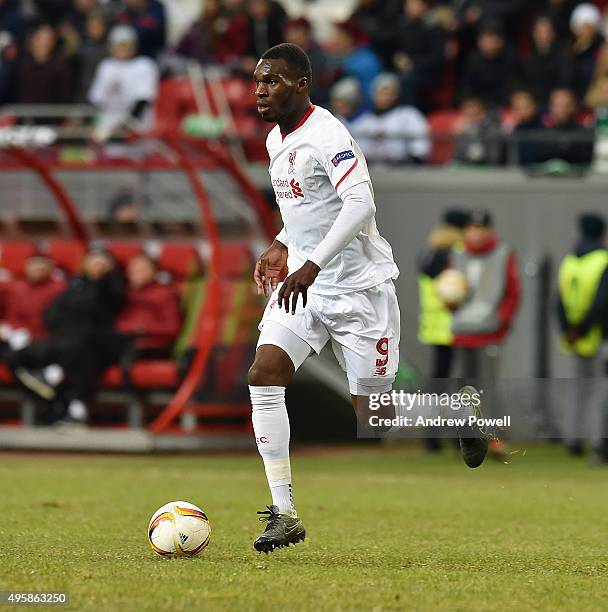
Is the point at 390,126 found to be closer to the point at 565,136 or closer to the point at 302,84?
the point at 565,136

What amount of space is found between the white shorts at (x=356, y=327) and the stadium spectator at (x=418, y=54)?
1043 centimetres

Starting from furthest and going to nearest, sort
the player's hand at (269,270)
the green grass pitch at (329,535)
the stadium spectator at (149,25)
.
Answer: the stadium spectator at (149,25), the player's hand at (269,270), the green grass pitch at (329,535)

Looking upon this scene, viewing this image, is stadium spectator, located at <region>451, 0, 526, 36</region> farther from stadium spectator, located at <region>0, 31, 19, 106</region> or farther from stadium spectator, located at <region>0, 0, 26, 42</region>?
stadium spectator, located at <region>0, 0, 26, 42</region>

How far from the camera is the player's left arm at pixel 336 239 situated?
6.81 metres

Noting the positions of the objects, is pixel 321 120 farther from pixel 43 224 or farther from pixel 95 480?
pixel 43 224

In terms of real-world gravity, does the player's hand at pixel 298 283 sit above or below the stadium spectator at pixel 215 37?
below

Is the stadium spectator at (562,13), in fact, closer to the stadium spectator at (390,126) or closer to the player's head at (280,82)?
the stadium spectator at (390,126)

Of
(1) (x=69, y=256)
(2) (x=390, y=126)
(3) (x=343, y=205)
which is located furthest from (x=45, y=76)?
(3) (x=343, y=205)

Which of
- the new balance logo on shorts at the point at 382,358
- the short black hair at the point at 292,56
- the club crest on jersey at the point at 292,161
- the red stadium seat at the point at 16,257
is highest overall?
the short black hair at the point at 292,56

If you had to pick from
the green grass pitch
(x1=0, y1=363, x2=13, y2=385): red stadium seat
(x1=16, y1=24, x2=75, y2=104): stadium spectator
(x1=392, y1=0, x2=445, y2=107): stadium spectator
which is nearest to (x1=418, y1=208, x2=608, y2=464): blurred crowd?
the green grass pitch

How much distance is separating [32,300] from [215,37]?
4.69 metres

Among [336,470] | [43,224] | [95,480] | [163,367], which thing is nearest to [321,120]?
[95,480]

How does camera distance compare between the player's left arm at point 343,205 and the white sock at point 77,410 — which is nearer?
the player's left arm at point 343,205

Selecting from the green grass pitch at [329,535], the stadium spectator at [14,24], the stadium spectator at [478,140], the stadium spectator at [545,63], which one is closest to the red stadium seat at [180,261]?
the green grass pitch at [329,535]
